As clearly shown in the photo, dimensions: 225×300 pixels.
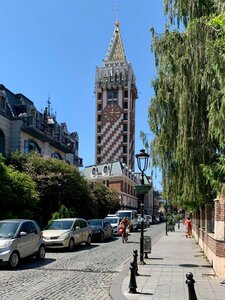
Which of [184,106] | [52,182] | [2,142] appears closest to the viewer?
[184,106]

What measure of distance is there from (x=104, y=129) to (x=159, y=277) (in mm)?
96835

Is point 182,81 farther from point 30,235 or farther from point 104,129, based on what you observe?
point 104,129

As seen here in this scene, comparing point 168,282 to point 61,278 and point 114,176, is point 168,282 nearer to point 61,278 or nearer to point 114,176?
point 61,278

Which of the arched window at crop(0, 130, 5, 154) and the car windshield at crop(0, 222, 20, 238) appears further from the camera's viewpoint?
the arched window at crop(0, 130, 5, 154)

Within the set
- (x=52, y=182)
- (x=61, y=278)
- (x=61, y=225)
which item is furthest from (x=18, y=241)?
(x=52, y=182)

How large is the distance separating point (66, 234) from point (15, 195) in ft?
21.3

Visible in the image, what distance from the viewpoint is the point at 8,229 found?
15211mm

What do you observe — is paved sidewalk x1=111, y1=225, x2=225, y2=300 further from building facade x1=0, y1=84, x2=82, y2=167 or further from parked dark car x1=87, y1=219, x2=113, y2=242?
building facade x1=0, y1=84, x2=82, y2=167

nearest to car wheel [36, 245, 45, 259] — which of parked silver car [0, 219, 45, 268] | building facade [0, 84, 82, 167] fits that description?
parked silver car [0, 219, 45, 268]

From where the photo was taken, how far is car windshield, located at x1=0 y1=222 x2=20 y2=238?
14.8 metres

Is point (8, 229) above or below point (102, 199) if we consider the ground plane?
below

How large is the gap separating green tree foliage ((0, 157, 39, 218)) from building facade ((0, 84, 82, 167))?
14.3 meters

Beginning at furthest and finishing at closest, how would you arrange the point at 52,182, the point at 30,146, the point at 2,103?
the point at 30,146 → the point at 2,103 → the point at 52,182

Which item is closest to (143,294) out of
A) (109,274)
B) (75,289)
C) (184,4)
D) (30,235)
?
(75,289)
